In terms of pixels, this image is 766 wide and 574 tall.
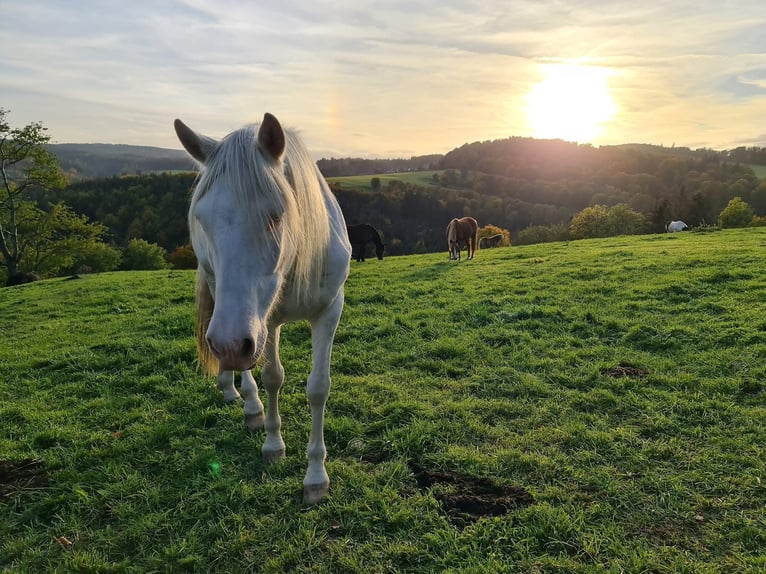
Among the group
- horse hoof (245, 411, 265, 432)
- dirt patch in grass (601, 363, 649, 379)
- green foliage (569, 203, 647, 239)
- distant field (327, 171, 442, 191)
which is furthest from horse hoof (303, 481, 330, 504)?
distant field (327, 171, 442, 191)

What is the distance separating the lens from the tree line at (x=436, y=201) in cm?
2706

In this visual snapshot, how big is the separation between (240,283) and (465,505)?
2207 millimetres

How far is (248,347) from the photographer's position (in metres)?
2.04

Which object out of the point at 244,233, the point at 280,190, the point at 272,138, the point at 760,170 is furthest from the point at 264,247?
the point at 760,170

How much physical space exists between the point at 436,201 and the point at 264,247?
7379 cm

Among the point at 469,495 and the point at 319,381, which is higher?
the point at 319,381

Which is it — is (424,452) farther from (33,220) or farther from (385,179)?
(385,179)

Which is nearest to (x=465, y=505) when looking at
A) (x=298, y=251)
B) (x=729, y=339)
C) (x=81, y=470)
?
(x=298, y=251)

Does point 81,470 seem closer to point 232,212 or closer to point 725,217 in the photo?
point 232,212

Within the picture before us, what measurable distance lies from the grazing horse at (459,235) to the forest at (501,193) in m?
29.0

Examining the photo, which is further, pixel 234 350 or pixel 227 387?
pixel 227 387

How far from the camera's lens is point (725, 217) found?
38.0 metres

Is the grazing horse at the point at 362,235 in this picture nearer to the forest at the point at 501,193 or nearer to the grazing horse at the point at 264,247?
the grazing horse at the point at 264,247

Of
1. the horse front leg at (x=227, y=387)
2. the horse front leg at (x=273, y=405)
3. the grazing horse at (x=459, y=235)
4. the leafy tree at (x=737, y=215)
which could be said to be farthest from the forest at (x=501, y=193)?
the horse front leg at (x=273, y=405)
